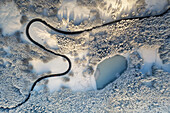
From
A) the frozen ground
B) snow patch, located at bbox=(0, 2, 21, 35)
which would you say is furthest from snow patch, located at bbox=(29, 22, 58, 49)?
snow patch, located at bbox=(0, 2, 21, 35)

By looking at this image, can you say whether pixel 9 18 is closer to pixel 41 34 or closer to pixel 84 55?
pixel 41 34

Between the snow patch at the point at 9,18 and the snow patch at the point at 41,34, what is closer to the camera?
the snow patch at the point at 9,18

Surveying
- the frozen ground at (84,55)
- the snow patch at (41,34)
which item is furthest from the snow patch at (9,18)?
the snow patch at (41,34)

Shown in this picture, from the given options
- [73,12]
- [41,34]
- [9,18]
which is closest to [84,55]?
[73,12]

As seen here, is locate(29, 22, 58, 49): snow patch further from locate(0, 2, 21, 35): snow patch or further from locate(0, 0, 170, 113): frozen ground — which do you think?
locate(0, 2, 21, 35): snow patch

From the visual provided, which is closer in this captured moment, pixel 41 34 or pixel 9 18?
pixel 9 18

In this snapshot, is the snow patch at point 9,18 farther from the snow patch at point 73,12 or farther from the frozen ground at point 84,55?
the snow patch at point 73,12

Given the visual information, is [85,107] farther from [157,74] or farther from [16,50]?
[16,50]

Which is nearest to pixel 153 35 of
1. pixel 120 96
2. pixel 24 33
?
pixel 120 96
